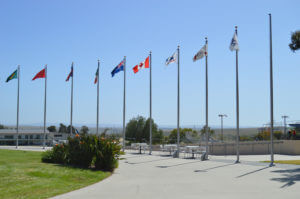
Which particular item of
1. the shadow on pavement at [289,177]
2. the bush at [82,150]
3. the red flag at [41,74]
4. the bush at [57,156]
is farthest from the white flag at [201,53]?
the red flag at [41,74]

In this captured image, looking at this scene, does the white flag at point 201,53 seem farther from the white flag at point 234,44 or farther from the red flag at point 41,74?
the red flag at point 41,74

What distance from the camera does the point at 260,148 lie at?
31.6m

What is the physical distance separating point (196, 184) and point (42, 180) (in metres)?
5.33

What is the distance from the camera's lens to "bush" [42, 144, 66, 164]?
16.6 m

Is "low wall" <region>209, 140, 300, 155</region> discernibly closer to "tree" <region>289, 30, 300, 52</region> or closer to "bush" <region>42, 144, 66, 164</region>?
"tree" <region>289, 30, 300, 52</region>

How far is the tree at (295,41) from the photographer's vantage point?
18.8 meters

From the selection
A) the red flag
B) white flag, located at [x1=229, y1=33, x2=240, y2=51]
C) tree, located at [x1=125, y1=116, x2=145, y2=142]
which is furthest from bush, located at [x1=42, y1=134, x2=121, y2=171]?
tree, located at [x1=125, y1=116, x2=145, y2=142]

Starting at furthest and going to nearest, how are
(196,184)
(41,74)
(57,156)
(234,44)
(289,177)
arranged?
(41,74), (234,44), (57,156), (289,177), (196,184)

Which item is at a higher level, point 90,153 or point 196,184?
point 90,153

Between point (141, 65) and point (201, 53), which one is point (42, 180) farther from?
point (141, 65)

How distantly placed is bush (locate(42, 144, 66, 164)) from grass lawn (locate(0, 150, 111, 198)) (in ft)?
6.31

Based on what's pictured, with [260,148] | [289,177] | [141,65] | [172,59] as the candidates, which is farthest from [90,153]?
[260,148]

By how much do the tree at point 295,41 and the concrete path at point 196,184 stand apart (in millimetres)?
7117

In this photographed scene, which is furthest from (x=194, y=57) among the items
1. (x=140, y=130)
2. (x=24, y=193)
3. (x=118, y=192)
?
(x=140, y=130)
